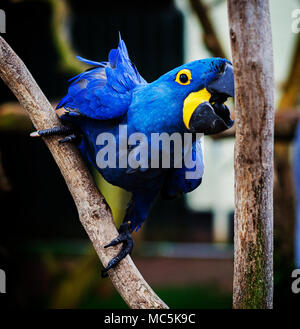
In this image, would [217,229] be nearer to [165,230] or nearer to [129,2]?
[165,230]

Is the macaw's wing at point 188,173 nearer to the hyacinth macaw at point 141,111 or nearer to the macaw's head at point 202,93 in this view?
the hyacinth macaw at point 141,111

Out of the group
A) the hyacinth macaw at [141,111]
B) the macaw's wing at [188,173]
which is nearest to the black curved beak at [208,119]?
the hyacinth macaw at [141,111]

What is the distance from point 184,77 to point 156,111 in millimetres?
113

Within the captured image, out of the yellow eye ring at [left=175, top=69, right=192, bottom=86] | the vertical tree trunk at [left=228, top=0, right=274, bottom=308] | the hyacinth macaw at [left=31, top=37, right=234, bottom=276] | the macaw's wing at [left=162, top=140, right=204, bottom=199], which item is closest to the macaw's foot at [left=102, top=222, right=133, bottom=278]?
the hyacinth macaw at [left=31, top=37, right=234, bottom=276]

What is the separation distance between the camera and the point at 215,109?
39.2 inches

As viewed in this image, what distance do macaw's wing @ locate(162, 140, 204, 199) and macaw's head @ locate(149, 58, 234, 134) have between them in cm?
16

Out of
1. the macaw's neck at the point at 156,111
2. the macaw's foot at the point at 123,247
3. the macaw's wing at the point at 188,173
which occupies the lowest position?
the macaw's foot at the point at 123,247

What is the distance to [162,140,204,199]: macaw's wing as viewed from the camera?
118cm

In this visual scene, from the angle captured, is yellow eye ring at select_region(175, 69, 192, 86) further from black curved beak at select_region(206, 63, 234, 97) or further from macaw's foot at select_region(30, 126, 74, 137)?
macaw's foot at select_region(30, 126, 74, 137)

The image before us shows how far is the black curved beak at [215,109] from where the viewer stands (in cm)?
94

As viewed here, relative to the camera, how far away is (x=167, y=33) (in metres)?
2.84

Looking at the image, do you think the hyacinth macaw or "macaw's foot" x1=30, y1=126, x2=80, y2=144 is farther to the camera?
"macaw's foot" x1=30, y1=126, x2=80, y2=144
